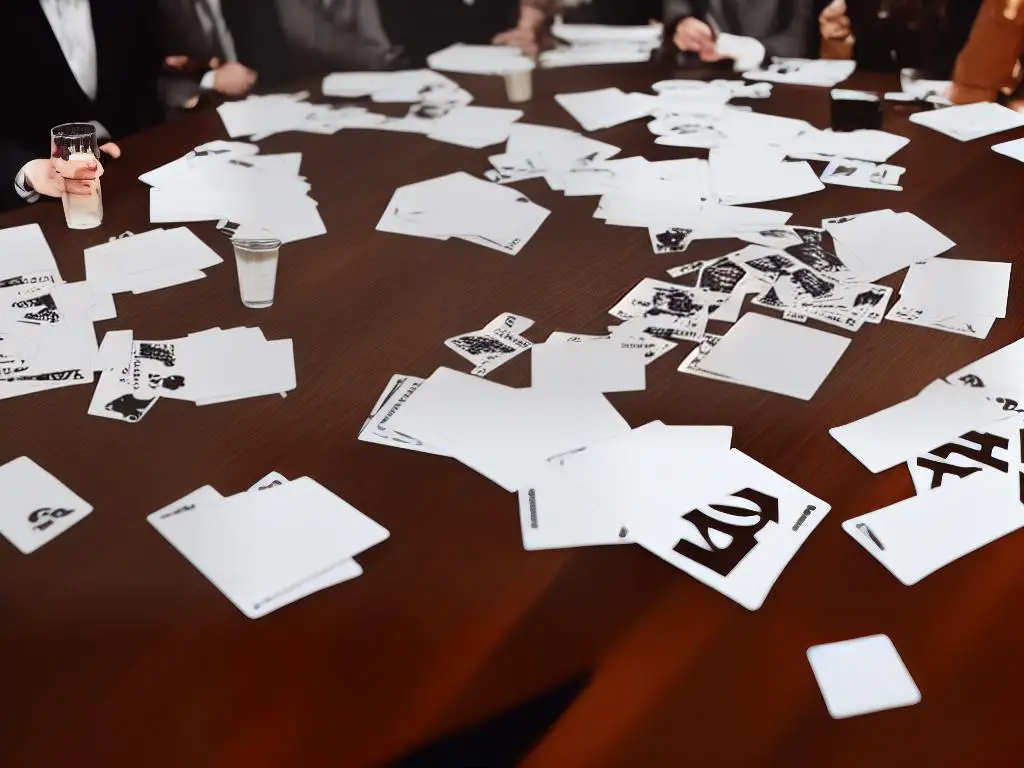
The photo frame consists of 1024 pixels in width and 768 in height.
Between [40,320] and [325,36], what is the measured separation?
1916 mm

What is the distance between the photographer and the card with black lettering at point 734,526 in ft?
3.36

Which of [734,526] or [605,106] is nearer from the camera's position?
[734,526]

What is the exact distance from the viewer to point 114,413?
126 centimetres

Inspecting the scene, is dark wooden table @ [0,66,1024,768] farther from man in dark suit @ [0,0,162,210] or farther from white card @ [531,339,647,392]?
man in dark suit @ [0,0,162,210]

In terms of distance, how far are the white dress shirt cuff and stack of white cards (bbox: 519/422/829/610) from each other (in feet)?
4.15

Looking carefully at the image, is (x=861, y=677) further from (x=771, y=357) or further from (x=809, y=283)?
(x=809, y=283)

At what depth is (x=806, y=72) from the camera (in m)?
2.70

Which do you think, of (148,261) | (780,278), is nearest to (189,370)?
(148,261)

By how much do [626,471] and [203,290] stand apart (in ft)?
2.50

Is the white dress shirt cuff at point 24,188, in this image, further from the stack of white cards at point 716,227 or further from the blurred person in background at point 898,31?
the blurred person in background at point 898,31

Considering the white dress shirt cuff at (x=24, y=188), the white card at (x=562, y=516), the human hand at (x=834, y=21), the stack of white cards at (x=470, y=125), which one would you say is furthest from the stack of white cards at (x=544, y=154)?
the human hand at (x=834, y=21)

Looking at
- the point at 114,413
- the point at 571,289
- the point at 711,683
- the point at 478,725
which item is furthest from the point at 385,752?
the point at 571,289

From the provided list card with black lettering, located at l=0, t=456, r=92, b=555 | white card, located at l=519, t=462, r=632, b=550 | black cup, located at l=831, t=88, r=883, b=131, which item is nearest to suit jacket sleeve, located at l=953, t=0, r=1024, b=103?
black cup, located at l=831, t=88, r=883, b=131

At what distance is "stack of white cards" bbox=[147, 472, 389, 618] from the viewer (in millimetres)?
1001
